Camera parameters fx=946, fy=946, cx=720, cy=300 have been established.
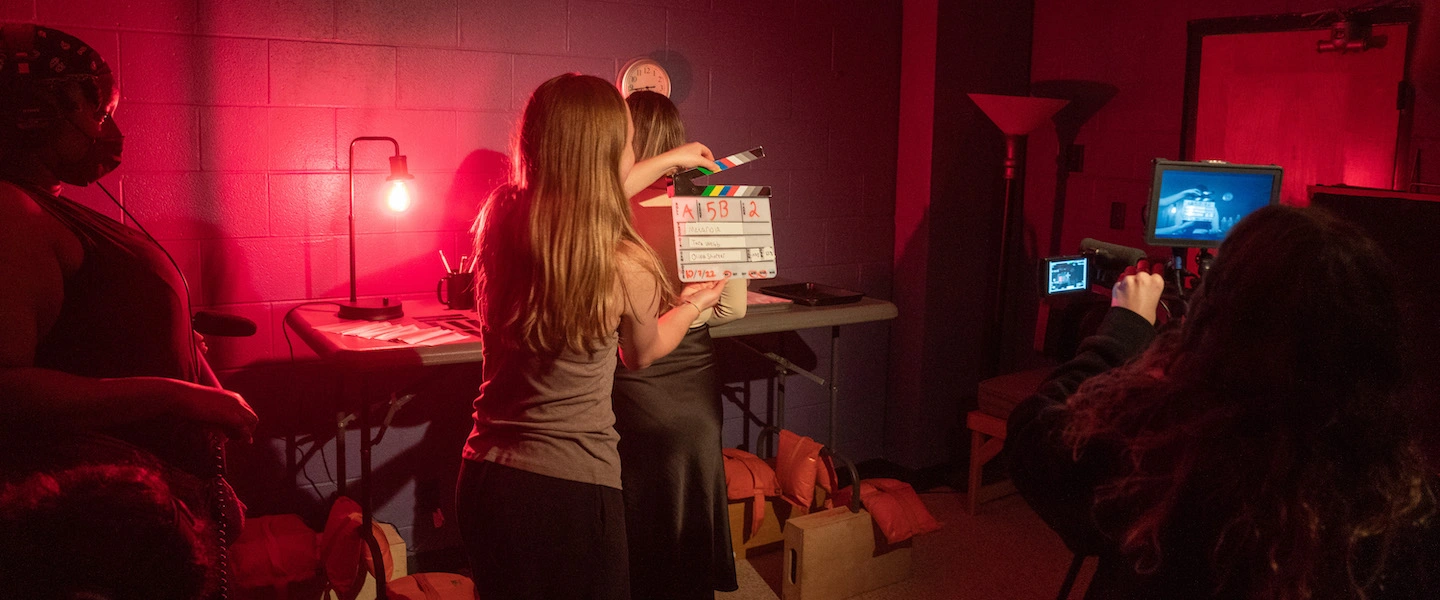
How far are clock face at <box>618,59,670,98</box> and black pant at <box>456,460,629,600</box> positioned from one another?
1.93m

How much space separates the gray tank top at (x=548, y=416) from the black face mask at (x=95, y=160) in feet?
2.55

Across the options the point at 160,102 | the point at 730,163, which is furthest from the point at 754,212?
the point at 160,102

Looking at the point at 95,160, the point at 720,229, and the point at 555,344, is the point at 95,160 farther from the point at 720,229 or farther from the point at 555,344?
the point at 720,229

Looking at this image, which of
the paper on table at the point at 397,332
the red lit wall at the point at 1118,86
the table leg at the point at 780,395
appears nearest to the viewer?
the paper on table at the point at 397,332

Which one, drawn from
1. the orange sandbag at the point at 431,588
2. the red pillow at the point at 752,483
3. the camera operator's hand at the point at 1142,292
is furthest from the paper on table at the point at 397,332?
the camera operator's hand at the point at 1142,292

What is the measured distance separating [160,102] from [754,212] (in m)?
1.69

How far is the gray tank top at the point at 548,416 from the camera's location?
59.4 inches

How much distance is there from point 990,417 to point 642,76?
5.92 ft

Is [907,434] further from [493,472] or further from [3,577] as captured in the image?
[3,577]

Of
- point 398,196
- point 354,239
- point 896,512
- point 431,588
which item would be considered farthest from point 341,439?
point 896,512

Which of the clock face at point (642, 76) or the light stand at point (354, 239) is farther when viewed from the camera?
the clock face at point (642, 76)

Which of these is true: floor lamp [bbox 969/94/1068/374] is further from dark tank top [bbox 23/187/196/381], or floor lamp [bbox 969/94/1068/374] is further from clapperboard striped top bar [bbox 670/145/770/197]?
dark tank top [bbox 23/187/196/381]

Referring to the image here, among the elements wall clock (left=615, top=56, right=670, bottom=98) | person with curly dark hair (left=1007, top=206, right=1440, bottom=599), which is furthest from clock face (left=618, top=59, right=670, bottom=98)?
person with curly dark hair (left=1007, top=206, right=1440, bottom=599)

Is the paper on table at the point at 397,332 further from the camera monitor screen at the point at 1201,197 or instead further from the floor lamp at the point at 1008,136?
the floor lamp at the point at 1008,136
